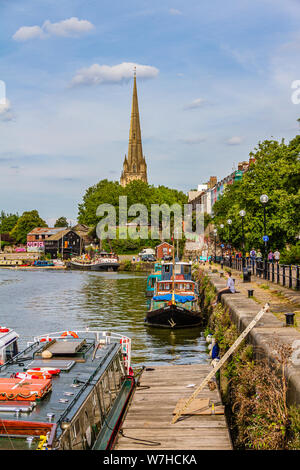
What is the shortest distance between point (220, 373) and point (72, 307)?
27.8 metres

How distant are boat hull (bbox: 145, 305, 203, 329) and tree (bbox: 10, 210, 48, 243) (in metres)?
153

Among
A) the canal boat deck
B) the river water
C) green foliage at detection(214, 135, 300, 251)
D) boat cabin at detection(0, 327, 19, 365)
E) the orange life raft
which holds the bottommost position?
the river water

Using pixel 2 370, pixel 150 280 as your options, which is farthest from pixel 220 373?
pixel 150 280

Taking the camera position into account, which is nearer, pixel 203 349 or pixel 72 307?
pixel 203 349

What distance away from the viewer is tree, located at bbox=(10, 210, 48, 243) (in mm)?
179250

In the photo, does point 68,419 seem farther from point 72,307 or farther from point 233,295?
point 72,307

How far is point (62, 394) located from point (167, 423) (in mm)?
2707

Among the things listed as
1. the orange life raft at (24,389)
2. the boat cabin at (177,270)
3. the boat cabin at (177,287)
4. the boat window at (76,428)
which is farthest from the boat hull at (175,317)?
the boat window at (76,428)

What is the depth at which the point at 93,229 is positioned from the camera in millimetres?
134875

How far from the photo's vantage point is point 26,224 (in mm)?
179625

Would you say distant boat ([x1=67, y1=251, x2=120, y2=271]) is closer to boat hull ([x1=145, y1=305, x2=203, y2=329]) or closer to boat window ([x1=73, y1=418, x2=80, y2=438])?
boat hull ([x1=145, y1=305, x2=203, y2=329])

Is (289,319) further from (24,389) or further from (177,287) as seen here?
(177,287)

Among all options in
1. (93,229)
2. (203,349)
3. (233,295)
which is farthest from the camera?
(93,229)

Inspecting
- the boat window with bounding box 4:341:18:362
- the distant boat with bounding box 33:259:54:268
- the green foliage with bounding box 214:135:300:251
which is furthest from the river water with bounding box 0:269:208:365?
the distant boat with bounding box 33:259:54:268
